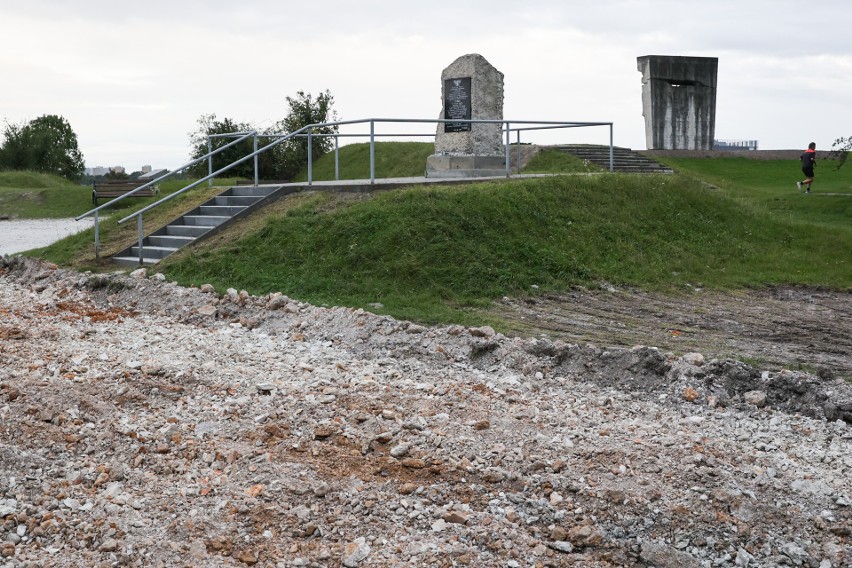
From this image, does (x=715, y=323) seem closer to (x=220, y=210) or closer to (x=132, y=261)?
(x=220, y=210)

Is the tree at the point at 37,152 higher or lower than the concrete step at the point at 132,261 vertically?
higher

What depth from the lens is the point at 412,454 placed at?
685 cm

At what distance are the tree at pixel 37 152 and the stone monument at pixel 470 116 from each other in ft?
107

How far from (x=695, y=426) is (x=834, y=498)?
1.48 m

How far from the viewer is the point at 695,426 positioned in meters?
7.60

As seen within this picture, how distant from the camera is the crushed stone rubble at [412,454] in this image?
18.6 feet

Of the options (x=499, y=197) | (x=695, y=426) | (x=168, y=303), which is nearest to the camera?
(x=695, y=426)

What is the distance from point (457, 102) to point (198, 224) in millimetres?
6341

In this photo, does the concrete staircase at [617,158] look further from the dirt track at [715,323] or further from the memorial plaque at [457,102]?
the dirt track at [715,323]

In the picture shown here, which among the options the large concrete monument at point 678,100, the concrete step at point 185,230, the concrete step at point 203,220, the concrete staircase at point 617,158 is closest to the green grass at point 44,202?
the concrete step at point 203,220

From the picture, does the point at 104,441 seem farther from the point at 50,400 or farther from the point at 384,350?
the point at 384,350

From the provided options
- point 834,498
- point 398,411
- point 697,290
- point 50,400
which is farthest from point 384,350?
point 697,290

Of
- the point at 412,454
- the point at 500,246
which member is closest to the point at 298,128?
the point at 500,246

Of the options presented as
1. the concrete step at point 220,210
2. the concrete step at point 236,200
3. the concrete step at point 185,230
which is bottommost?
the concrete step at point 185,230
